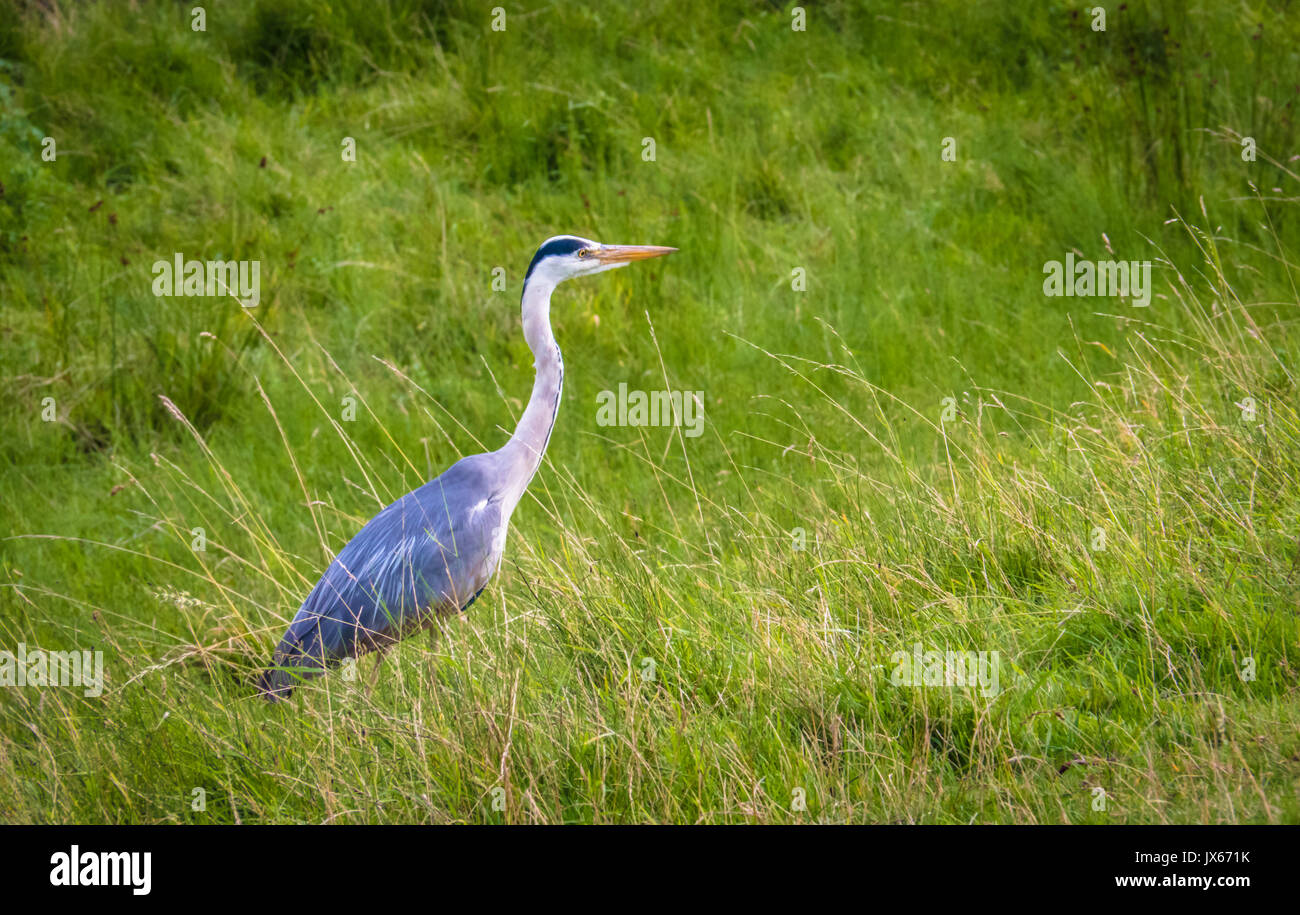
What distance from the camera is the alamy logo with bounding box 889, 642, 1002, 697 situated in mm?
3445

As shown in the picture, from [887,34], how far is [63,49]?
22.4 feet

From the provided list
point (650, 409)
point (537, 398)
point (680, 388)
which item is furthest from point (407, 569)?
point (680, 388)

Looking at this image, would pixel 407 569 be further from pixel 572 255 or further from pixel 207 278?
pixel 207 278

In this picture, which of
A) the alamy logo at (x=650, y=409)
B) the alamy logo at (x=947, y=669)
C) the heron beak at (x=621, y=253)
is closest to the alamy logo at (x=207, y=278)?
the alamy logo at (x=650, y=409)

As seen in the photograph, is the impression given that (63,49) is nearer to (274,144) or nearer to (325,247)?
(274,144)

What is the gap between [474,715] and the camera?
3.45 meters

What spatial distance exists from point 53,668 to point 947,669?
11.2ft

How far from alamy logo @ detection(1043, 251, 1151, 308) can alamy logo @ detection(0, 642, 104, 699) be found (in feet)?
17.9

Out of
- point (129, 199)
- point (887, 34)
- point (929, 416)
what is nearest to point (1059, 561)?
point (929, 416)

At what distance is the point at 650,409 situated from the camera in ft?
22.2

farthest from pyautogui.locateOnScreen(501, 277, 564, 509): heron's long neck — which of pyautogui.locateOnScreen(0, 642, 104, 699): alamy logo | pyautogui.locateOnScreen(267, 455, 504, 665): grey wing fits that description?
pyautogui.locateOnScreen(0, 642, 104, 699): alamy logo

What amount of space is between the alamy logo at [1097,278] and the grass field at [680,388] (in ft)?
0.31

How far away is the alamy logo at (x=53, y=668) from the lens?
441cm

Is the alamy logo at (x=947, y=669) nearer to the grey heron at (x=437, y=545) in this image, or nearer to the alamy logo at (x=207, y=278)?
the grey heron at (x=437, y=545)
